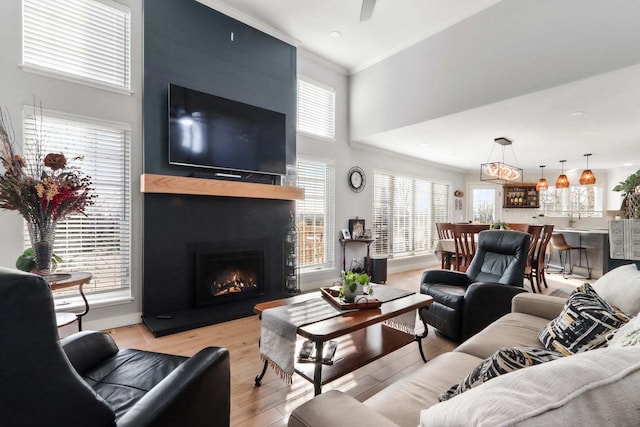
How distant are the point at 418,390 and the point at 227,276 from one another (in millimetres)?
2999

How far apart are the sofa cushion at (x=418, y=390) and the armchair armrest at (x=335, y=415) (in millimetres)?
237

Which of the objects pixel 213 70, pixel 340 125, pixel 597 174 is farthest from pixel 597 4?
pixel 597 174

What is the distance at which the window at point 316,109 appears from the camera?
4.90 m

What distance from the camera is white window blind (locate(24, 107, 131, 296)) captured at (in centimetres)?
291

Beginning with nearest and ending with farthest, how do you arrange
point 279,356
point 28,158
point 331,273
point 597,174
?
1. point 279,356
2. point 28,158
3. point 331,273
4. point 597,174

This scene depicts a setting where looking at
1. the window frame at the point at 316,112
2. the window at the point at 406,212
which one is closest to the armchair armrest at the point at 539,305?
the window frame at the point at 316,112

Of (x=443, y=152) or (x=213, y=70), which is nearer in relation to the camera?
(x=213, y=70)

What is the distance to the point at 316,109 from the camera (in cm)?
507

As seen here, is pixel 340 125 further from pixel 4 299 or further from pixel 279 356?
pixel 4 299

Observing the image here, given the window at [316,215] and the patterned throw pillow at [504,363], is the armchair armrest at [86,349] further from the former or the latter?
the window at [316,215]

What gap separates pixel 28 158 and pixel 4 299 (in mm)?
2910

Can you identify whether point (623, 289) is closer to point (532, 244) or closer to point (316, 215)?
point (532, 244)

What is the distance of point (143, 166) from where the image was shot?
329 cm

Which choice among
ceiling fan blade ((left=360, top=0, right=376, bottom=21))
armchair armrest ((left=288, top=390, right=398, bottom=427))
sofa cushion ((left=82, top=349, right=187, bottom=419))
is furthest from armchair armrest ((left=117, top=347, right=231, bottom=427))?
ceiling fan blade ((left=360, top=0, right=376, bottom=21))
